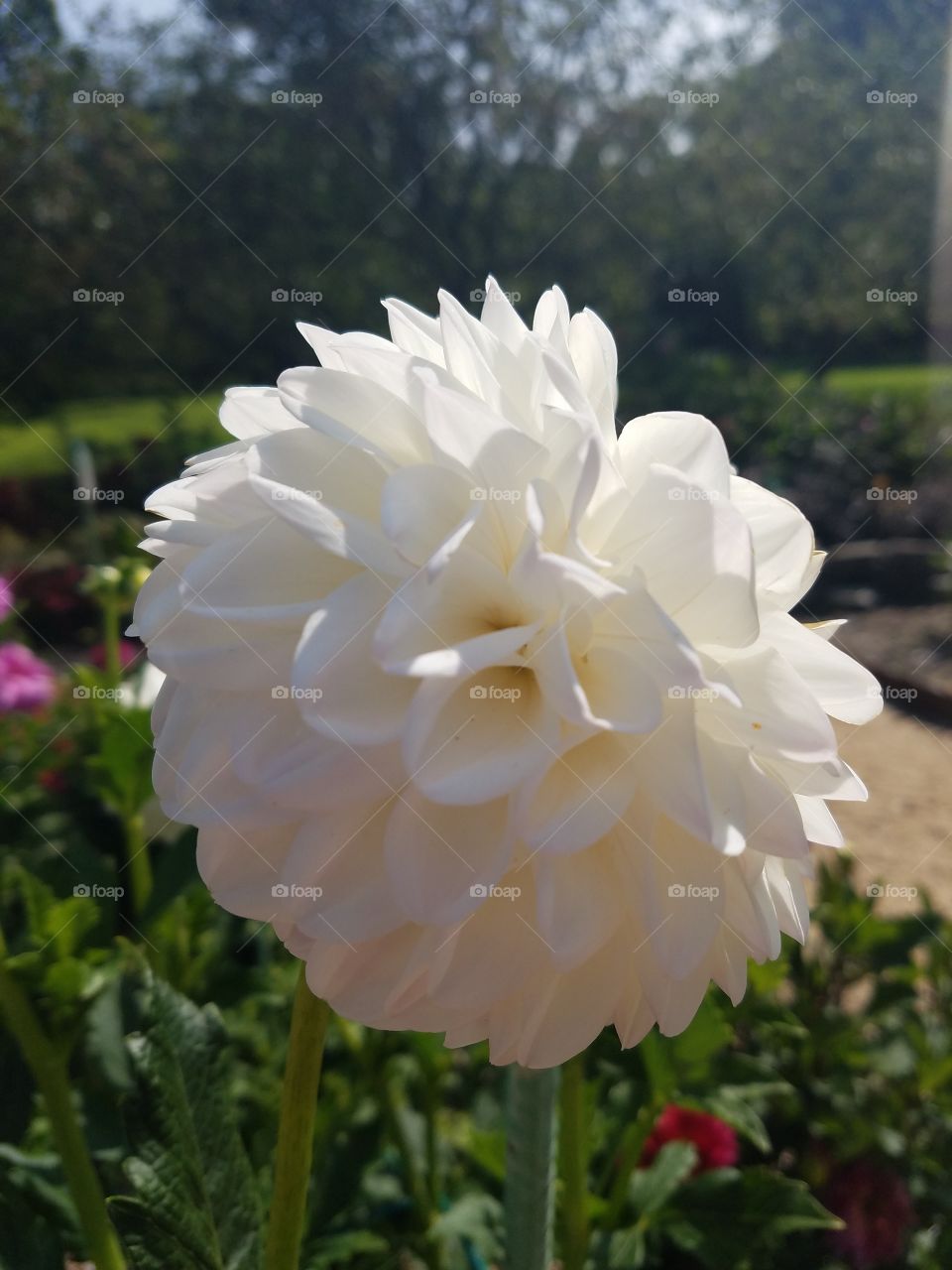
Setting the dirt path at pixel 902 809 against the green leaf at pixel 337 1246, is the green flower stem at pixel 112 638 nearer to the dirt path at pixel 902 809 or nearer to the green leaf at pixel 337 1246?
the green leaf at pixel 337 1246

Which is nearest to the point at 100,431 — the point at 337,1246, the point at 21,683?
the point at 21,683

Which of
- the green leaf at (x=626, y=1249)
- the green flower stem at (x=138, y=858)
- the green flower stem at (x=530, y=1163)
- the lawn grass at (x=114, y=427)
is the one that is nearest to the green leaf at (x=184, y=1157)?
the green flower stem at (x=530, y=1163)

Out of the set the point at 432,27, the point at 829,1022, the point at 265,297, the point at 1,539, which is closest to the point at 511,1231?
the point at 829,1022

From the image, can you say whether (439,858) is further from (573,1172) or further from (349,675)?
(573,1172)

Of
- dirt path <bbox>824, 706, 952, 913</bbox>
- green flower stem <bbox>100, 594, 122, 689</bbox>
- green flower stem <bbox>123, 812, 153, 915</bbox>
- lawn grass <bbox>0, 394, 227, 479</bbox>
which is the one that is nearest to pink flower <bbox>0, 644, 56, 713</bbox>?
green flower stem <bbox>100, 594, 122, 689</bbox>

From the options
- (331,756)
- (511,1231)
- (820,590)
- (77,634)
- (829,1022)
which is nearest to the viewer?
(331,756)

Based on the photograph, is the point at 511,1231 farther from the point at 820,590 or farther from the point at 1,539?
the point at 1,539

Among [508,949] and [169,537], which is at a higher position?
[169,537]
